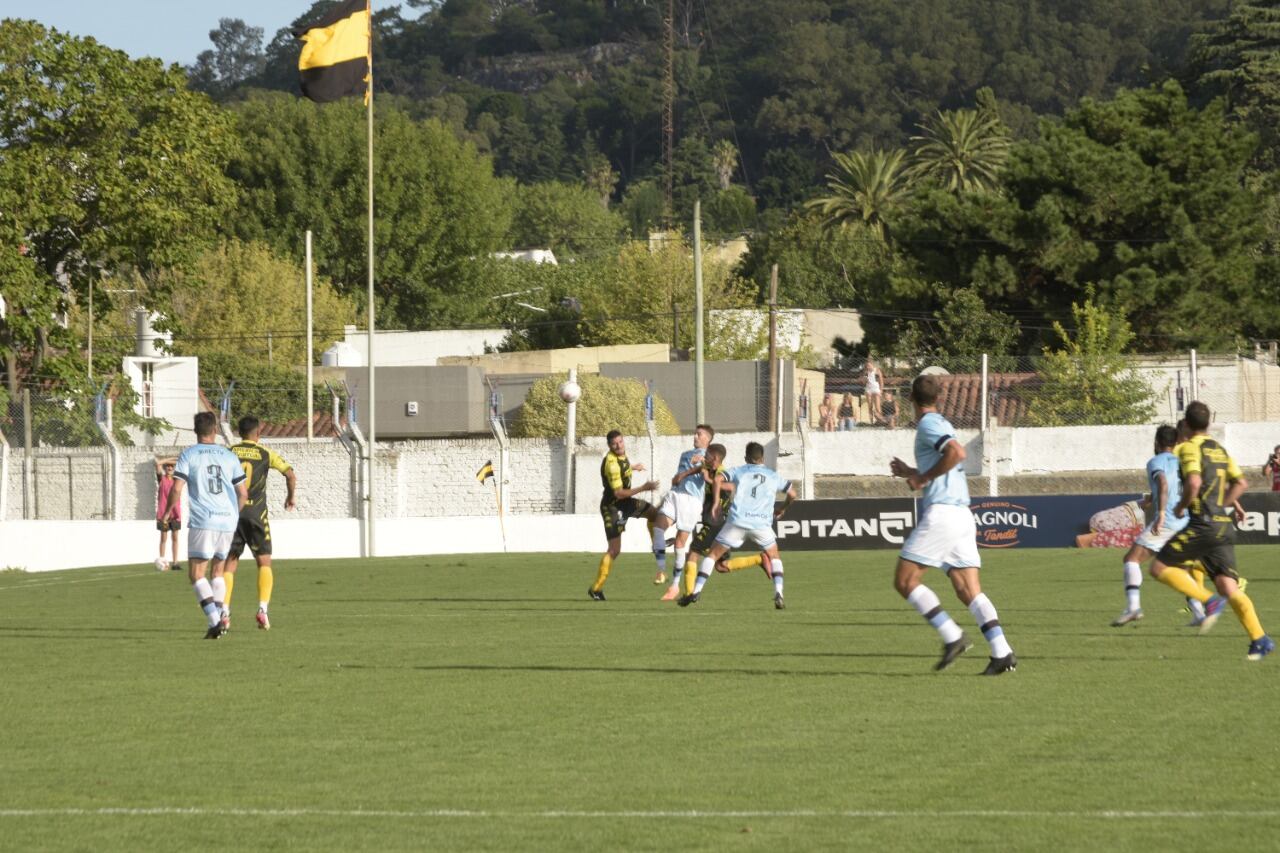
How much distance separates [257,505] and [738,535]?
505cm

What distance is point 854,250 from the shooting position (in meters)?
120

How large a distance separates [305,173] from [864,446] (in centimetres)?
6916

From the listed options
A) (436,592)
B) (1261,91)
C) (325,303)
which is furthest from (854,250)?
(436,592)

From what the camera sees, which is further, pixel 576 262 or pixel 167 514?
pixel 576 262

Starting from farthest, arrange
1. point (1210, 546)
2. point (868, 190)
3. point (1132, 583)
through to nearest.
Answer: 1. point (868, 190)
2. point (1132, 583)
3. point (1210, 546)

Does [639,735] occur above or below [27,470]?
below

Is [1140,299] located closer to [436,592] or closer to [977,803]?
[436,592]

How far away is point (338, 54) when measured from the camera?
37031mm

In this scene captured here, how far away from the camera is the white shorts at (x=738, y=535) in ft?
64.2

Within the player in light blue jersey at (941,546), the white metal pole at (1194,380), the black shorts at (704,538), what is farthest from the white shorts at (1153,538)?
the white metal pole at (1194,380)

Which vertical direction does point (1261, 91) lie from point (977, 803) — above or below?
above

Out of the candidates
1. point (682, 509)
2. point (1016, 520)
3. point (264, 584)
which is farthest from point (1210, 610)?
point (1016, 520)

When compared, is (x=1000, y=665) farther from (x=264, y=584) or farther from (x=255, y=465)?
(x=264, y=584)

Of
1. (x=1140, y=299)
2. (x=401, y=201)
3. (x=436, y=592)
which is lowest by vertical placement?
(x=436, y=592)
